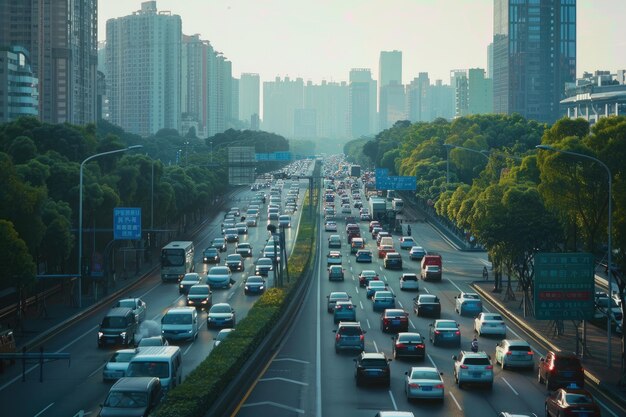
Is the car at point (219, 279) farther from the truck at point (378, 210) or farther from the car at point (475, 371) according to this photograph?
the truck at point (378, 210)

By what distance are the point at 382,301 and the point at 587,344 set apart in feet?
39.7

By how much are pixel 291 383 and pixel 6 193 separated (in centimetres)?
1994

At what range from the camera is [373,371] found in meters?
30.3

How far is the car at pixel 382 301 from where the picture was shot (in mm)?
50594

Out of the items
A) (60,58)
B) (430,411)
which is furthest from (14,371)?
(60,58)

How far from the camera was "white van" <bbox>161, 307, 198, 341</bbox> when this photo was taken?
3984cm

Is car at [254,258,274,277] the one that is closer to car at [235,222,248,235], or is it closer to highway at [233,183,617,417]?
highway at [233,183,617,417]

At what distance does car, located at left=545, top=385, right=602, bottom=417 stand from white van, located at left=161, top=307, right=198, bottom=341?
1837 cm

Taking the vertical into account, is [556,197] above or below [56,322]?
above

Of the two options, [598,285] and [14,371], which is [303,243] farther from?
[14,371]

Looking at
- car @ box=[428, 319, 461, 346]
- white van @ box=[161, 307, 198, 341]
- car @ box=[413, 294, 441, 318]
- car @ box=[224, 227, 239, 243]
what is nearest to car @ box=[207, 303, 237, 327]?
white van @ box=[161, 307, 198, 341]

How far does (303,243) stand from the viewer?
81688 millimetres

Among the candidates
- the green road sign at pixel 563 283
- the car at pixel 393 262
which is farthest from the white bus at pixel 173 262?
the green road sign at pixel 563 283

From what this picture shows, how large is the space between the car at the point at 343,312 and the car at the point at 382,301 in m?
5.07
